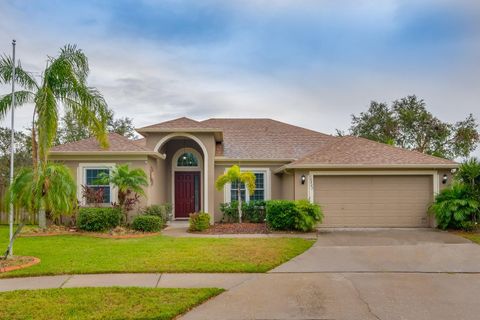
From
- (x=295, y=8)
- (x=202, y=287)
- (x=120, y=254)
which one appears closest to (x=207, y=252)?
(x=120, y=254)

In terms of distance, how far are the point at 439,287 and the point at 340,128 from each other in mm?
25528

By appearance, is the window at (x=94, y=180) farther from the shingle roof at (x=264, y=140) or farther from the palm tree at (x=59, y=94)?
the shingle roof at (x=264, y=140)

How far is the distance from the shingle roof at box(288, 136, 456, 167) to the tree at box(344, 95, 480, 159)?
1172 cm

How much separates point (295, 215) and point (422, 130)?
61.0ft

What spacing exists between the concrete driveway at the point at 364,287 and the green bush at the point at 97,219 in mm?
7036

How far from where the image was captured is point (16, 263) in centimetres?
769

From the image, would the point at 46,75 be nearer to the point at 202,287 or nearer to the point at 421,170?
the point at 202,287

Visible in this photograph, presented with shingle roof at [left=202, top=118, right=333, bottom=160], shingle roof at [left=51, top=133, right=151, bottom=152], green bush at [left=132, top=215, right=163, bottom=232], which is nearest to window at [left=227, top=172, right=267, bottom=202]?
shingle roof at [left=202, top=118, right=333, bottom=160]

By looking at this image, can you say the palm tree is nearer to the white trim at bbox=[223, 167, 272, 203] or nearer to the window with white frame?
the white trim at bbox=[223, 167, 272, 203]

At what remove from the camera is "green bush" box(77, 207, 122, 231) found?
40.8 feet

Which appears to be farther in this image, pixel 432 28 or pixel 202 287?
pixel 432 28

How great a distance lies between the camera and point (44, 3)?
11406mm

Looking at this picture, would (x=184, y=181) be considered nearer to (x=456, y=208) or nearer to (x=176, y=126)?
(x=176, y=126)

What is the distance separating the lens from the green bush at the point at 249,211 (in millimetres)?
15109
